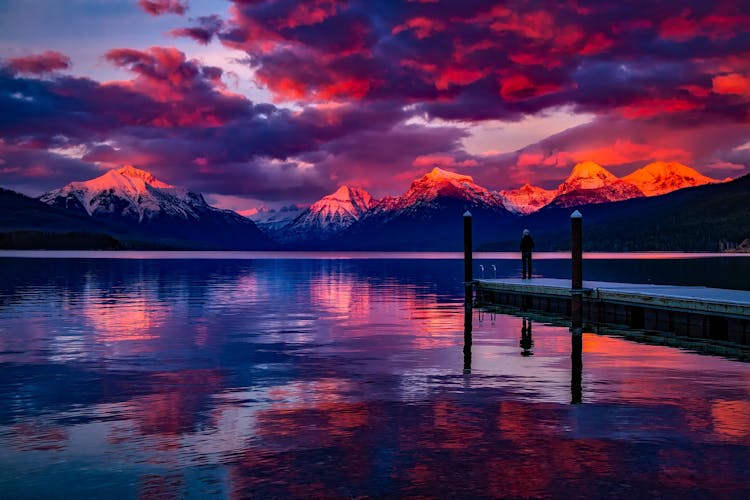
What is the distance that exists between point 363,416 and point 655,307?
25.4 m

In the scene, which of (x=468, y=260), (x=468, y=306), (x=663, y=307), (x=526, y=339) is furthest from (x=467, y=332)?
(x=468, y=260)

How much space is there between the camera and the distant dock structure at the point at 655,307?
37000mm

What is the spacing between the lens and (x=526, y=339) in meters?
39.8

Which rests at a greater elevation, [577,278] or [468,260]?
[468,260]

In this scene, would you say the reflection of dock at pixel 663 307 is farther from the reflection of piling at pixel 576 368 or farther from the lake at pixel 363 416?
the reflection of piling at pixel 576 368

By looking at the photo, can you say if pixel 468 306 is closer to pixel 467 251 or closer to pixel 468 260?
pixel 468 260

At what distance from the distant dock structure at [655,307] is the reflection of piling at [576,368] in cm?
244

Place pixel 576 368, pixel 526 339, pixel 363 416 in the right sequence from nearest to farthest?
pixel 363 416
pixel 576 368
pixel 526 339

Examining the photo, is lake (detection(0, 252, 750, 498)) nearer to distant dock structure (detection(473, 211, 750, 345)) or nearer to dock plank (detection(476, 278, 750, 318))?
distant dock structure (detection(473, 211, 750, 345))

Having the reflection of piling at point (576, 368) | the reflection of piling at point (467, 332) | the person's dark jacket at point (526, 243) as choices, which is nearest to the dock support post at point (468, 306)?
the reflection of piling at point (467, 332)

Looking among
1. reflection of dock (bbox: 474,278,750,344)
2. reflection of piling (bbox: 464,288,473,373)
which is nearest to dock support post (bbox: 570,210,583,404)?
reflection of dock (bbox: 474,278,750,344)

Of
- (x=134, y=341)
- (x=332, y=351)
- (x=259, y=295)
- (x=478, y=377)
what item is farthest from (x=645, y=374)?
(x=259, y=295)

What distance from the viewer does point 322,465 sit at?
55.0ft

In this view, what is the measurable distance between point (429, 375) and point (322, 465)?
11931mm
